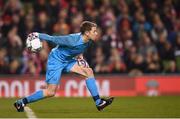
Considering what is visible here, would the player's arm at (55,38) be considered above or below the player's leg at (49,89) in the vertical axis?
above

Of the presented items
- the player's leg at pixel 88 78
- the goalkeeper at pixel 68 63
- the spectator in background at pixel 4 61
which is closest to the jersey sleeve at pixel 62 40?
the goalkeeper at pixel 68 63

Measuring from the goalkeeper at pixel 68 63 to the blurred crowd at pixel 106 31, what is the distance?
5735 millimetres

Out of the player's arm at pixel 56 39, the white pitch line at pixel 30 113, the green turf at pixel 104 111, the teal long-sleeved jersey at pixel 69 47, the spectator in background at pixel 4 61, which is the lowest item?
the green turf at pixel 104 111

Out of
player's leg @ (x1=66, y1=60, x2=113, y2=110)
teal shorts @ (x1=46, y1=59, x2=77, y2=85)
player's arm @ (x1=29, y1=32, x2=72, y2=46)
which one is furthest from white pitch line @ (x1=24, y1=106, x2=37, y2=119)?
player's arm @ (x1=29, y1=32, x2=72, y2=46)

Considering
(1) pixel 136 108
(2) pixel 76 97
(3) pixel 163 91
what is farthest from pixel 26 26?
(1) pixel 136 108

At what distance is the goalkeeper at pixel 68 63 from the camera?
11.0 m

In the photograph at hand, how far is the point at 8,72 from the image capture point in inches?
667

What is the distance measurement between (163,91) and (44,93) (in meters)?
6.57

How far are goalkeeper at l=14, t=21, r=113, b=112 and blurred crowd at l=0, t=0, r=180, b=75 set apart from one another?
226 inches

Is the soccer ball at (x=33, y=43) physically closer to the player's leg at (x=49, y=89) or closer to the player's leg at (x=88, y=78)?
the player's leg at (x=49, y=89)

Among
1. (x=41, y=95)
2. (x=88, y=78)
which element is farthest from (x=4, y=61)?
(x=41, y=95)

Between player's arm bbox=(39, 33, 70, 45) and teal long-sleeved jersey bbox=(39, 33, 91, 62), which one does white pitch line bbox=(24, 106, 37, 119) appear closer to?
teal long-sleeved jersey bbox=(39, 33, 91, 62)

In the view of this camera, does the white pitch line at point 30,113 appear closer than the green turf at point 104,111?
Yes

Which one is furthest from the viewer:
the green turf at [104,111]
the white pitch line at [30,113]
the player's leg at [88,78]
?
the player's leg at [88,78]
